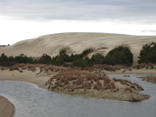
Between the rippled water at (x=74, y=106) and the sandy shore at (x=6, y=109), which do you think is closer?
the sandy shore at (x=6, y=109)

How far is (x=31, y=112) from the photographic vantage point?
16141 mm

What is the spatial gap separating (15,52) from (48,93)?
92.1 metres

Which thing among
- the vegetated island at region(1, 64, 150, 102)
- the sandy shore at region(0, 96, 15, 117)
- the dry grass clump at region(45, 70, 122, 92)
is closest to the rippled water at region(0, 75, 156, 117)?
the sandy shore at region(0, 96, 15, 117)

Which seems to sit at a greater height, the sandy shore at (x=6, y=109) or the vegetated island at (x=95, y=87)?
the vegetated island at (x=95, y=87)

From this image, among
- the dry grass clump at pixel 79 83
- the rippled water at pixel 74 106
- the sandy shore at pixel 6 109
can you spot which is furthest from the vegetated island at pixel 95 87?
the sandy shore at pixel 6 109

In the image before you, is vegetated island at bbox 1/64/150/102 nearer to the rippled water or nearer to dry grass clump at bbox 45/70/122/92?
dry grass clump at bbox 45/70/122/92

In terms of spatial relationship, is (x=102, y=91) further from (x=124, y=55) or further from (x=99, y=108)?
(x=124, y=55)

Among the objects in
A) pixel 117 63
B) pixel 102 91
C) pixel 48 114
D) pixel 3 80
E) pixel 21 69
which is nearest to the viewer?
pixel 48 114

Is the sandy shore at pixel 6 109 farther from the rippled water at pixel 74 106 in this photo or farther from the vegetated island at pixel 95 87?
the vegetated island at pixel 95 87

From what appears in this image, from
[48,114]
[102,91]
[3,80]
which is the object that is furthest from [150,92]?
[3,80]

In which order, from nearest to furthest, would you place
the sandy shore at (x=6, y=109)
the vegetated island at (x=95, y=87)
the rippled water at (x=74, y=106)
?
the sandy shore at (x=6, y=109) → the rippled water at (x=74, y=106) → the vegetated island at (x=95, y=87)

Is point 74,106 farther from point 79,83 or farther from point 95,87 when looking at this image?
point 79,83

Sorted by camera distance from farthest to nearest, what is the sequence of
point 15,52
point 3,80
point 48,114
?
point 15,52, point 3,80, point 48,114

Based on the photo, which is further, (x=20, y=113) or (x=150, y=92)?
(x=150, y=92)
